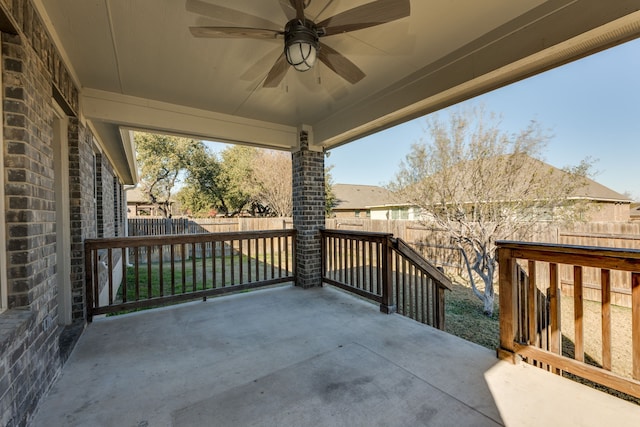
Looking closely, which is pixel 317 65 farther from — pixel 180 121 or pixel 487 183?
pixel 487 183

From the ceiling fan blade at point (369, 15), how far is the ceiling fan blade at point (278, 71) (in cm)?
47

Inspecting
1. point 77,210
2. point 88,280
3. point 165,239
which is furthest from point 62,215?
point 165,239

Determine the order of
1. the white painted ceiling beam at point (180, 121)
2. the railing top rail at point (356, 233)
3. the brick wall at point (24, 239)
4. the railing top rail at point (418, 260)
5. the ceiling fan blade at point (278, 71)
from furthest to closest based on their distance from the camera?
the railing top rail at point (356, 233) < the railing top rail at point (418, 260) < the white painted ceiling beam at point (180, 121) < the ceiling fan blade at point (278, 71) < the brick wall at point (24, 239)

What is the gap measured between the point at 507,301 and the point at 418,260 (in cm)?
125

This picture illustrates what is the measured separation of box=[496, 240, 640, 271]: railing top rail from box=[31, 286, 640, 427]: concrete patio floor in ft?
2.83

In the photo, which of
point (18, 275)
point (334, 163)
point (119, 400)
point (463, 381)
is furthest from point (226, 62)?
point (334, 163)

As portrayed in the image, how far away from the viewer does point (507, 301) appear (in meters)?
2.28

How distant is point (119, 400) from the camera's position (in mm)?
1839

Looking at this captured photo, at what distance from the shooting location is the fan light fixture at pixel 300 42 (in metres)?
1.86

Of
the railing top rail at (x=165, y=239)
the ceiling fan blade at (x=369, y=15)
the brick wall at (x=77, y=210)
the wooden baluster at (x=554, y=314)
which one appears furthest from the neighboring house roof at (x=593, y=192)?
the brick wall at (x=77, y=210)

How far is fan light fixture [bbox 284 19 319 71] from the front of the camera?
1.86m

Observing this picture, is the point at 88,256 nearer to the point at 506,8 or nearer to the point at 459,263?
the point at 506,8

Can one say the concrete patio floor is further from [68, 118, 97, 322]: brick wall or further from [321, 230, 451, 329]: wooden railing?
[321, 230, 451, 329]: wooden railing

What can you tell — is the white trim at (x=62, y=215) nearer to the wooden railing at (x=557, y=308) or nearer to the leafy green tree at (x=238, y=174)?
the wooden railing at (x=557, y=308)
